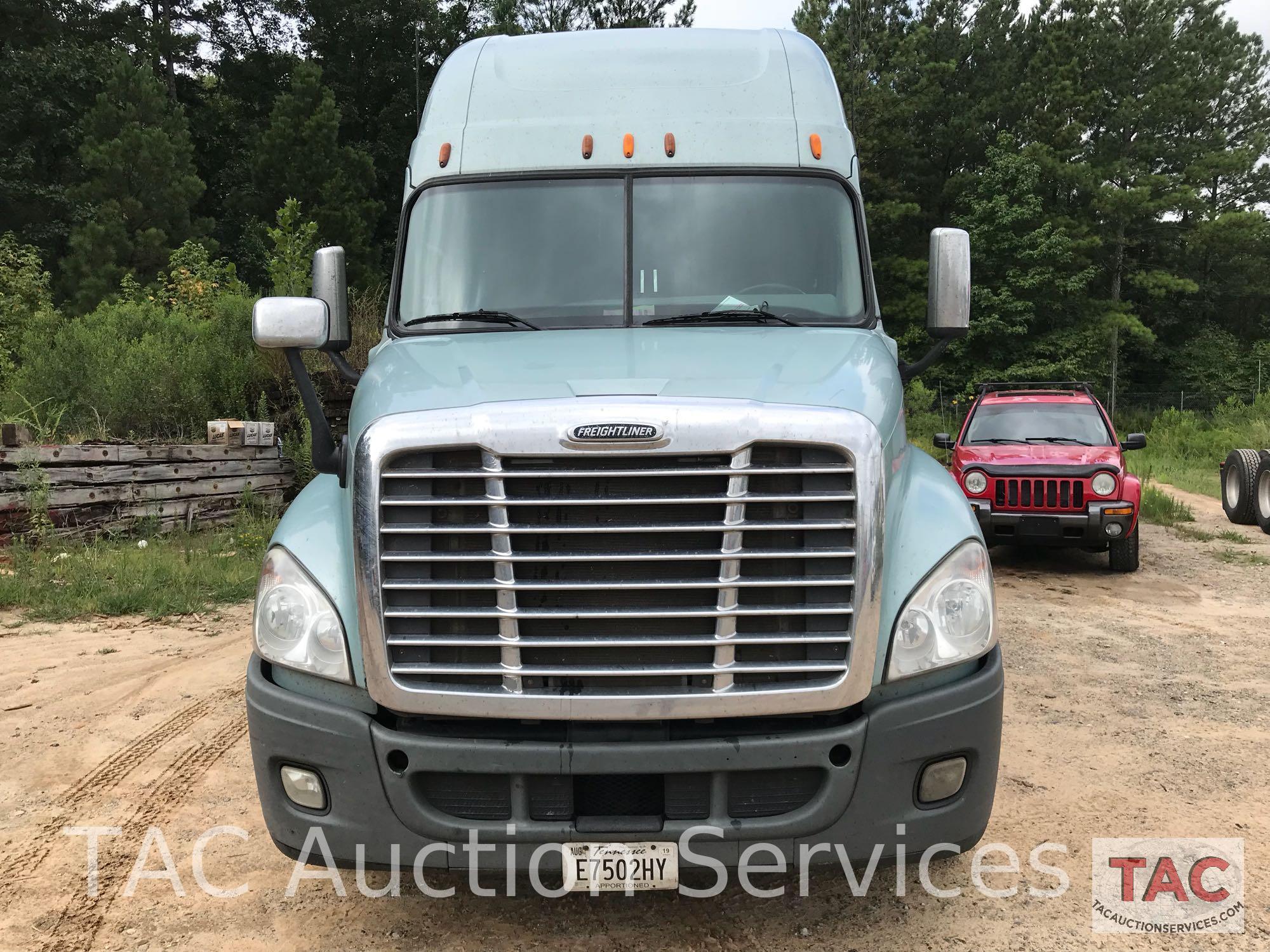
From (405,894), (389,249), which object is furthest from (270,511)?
(389,249)

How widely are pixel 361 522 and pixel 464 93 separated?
279 cm

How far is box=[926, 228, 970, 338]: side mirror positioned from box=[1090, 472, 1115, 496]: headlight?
19.0 ft

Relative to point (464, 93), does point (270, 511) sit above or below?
below

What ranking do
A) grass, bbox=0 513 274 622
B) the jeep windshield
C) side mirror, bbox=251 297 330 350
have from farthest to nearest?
grass, bbox=0 513 274 622
the jeep windshield
side mirror, bbox=251 297 330 350

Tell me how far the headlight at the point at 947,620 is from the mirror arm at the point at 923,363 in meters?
1.50

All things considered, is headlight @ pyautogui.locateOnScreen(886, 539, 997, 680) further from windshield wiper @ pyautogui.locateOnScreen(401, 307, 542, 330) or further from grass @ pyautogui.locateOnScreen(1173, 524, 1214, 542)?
grass @ pyautogui.locateOnScreen(1173, 524, 1214, 542)

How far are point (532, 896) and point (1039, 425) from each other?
8.77 m

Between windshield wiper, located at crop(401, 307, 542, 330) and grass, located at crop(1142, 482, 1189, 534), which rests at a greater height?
windshield wiper, located at crop(401, 307, 542, 330)

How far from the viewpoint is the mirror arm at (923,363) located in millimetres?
4524

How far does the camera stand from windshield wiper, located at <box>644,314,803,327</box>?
4086mm

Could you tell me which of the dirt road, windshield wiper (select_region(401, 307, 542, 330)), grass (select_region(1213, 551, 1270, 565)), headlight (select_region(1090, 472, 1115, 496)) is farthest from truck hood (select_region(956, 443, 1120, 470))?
windshield wiper (select_region(401, 307, 542, 330))

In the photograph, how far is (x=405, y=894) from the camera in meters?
3.67

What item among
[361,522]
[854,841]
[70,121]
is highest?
[70,121]

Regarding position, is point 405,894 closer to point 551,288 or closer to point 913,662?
point 913,662
